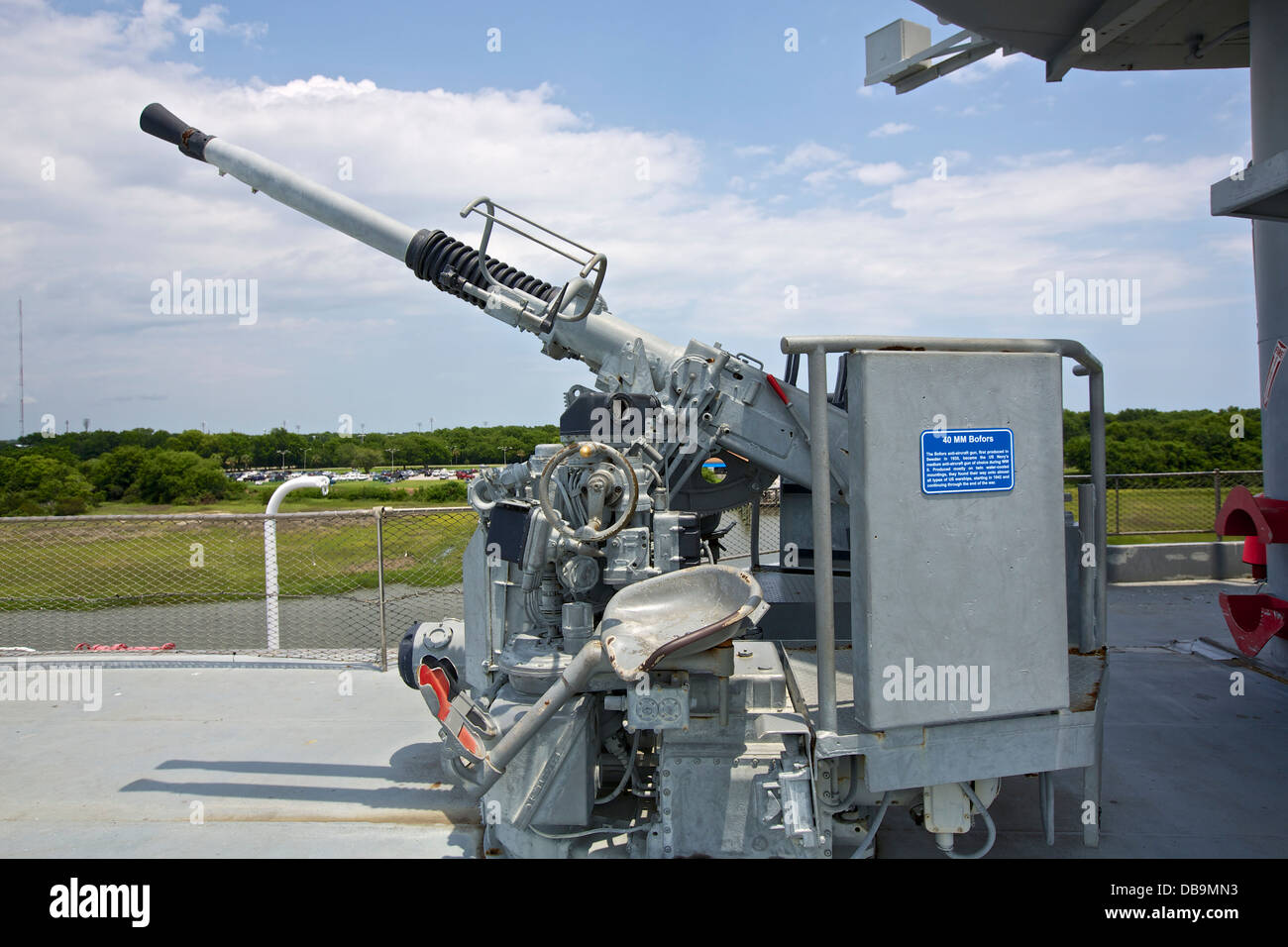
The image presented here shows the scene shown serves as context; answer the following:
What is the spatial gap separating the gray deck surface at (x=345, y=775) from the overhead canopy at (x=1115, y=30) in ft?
17.3

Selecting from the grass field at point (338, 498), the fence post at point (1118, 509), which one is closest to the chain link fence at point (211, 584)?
the grass field at point (338, 498)

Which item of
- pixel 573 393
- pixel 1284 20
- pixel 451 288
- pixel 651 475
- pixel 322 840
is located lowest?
pixel 322 840

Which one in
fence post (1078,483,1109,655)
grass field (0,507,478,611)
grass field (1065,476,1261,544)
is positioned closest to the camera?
fence post (1078,483,1109,655)

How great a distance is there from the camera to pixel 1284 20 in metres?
6.14

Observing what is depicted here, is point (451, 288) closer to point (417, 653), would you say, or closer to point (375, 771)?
point (417, 653)

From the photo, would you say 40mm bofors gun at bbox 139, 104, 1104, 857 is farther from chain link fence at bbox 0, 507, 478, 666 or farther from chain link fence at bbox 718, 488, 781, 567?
chain link fence at bbox 718, 488, 781, 567

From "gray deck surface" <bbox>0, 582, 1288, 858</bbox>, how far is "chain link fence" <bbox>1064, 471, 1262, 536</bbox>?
18.6 feet

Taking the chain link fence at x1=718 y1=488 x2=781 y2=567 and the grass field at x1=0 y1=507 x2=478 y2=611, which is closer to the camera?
the grass field at x1=0 y1=507 x2=478 y2=611

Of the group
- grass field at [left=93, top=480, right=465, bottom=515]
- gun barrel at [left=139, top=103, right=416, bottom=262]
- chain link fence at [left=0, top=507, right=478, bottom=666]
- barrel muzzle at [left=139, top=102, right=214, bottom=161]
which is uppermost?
barrel muzzle at [left=139, top=102, right=214, bottom=161]

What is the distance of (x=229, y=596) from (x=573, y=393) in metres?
5.94

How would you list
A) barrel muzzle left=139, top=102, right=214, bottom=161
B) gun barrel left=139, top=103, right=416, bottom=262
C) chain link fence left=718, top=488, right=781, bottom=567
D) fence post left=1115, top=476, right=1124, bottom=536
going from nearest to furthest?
1. gun barrel left=139, top=103, right=416, bottom=262
2. barrel muzzle left=139, top=102, right=214, bottom=161
3. chain link fence left=718, top=488, right=781, bottom=567
4. fence post left=1115, top=476, right=1124, bottom=536

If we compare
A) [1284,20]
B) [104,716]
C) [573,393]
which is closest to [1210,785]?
[573,393]

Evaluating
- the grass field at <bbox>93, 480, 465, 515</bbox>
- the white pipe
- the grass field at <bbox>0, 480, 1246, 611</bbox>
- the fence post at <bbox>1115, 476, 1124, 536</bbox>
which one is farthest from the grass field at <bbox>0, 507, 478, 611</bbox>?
the fence post at <bbox>1115, 476, 1124, 536</bbox>

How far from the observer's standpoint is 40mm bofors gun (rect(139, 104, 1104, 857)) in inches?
118
